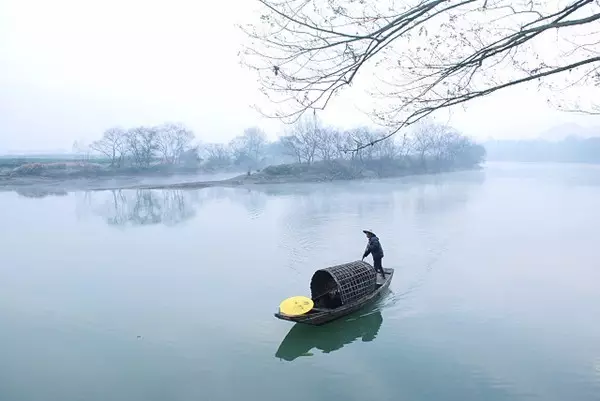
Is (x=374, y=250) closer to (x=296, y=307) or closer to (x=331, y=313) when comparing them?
(x=331, y=313)

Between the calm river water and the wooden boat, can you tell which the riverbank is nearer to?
the calm river water

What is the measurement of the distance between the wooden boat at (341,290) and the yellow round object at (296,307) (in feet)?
→ 0.30

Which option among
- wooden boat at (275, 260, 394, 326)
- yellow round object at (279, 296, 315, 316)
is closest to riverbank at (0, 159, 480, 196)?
wooden boat at (275, 260, 394, 326)

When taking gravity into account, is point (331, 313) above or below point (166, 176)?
below

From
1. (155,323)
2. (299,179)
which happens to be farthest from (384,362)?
(299,179)

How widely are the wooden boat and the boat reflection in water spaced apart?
18 centimetres

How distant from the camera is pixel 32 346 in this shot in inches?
284

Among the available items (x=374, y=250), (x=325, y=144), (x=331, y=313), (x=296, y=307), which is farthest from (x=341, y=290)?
(x=325, y=144)

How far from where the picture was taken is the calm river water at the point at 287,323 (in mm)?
5957

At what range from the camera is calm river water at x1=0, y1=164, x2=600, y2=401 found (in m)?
5.96

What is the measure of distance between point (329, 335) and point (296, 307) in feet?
2.47

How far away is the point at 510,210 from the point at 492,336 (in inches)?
593

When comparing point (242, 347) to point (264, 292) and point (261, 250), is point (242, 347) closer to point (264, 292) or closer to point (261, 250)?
point (264, 292)

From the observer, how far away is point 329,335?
7.38 meters
